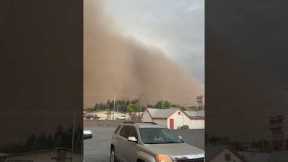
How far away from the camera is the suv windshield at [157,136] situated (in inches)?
412

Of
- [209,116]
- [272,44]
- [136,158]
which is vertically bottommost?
[136,158]

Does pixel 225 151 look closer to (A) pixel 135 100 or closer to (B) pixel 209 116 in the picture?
(B) pixel 209 116

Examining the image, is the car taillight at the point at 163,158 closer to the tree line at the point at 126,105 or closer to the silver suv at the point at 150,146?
the silver suv at the point at 150,146

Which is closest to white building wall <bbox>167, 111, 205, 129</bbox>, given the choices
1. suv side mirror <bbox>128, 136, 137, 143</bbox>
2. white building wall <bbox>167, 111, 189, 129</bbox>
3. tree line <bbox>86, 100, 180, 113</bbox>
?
white building wall <bbox>167, 111, 189, 129</bbox>

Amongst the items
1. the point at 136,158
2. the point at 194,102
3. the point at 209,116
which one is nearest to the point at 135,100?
the point at 194,102

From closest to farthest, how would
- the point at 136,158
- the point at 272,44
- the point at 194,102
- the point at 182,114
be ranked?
Answer: the point at 272,44 → the point at 136,158 → the point at 194,102 → the point at 182,114

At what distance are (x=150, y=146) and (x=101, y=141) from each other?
11490 millimetres

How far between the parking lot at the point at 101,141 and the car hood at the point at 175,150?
150 inches

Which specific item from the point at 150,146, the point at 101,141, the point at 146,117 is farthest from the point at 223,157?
the point at 146,117

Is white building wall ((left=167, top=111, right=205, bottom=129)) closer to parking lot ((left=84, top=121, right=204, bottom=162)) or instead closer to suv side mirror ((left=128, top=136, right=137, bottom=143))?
parking lot ((left=84, top=121, right=204, bottom=162))

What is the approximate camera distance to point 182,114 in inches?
885

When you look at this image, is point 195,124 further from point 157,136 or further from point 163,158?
point 163,158
